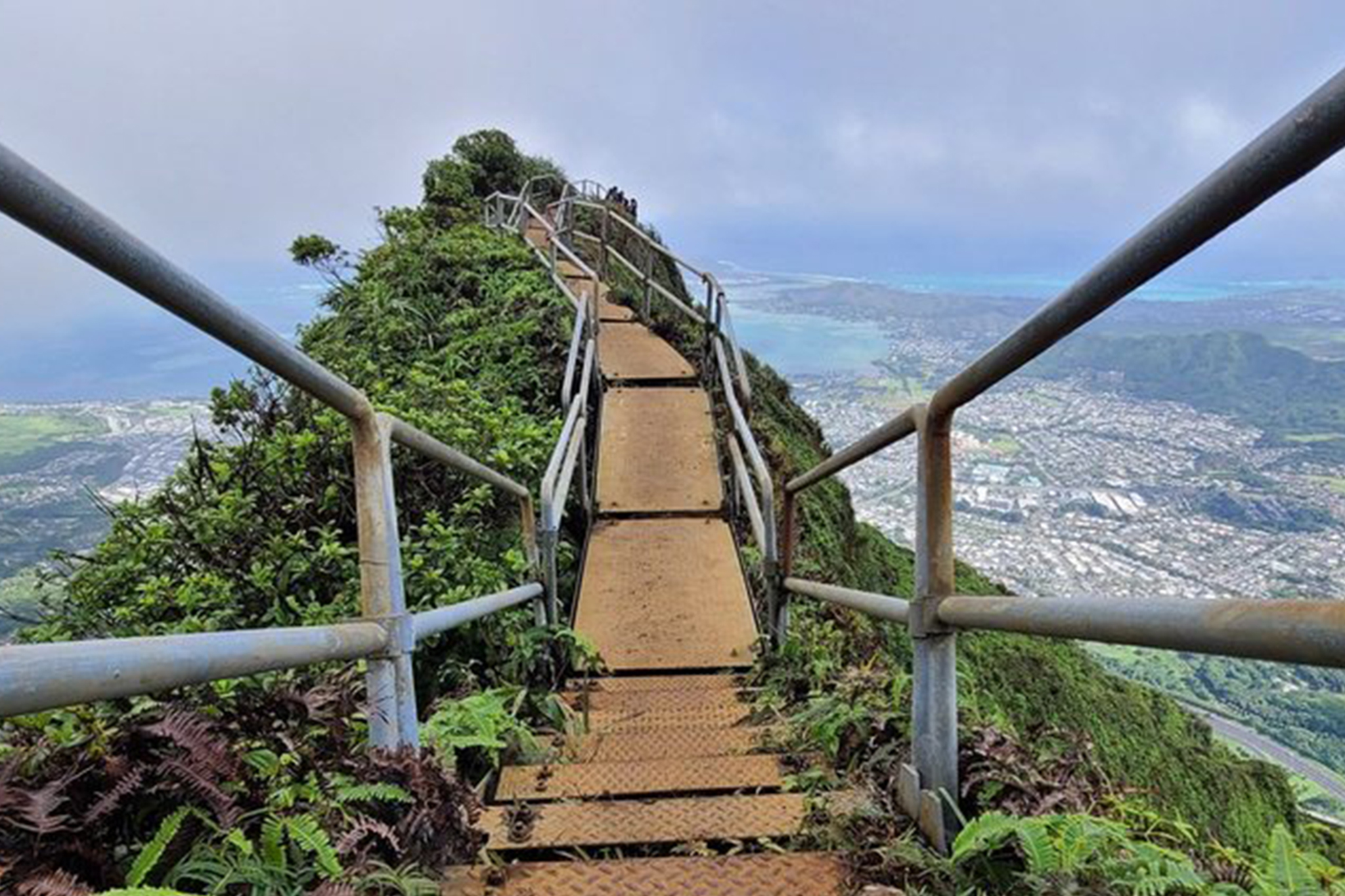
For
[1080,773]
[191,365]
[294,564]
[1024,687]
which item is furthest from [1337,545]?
[191,365]

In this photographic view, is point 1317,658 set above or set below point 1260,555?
above

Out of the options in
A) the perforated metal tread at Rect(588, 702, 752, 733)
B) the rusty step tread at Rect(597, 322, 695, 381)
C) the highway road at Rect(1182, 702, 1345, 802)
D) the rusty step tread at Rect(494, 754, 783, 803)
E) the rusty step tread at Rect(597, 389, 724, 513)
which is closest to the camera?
the rusty step tread at Rect(494, 754, 783, 803)

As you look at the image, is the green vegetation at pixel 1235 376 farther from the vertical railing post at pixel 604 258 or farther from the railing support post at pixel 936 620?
the vertical railing post at pixel 604 258

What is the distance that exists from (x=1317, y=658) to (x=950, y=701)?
40.7 inches

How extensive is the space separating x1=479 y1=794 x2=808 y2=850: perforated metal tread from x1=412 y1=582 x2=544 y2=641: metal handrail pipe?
0.52m

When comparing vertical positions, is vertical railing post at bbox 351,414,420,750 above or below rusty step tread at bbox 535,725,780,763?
above

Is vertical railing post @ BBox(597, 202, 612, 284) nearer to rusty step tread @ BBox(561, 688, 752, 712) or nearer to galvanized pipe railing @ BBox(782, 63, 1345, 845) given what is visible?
rusty step tread @ BBox(561, 688, 752, 712)

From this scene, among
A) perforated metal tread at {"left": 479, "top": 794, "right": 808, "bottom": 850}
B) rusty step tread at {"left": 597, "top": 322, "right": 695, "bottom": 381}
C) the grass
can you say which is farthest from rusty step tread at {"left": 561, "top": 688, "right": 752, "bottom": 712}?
rusty step tread at {"left": 597, "top": 322, "right": 695, "bottom": 381}

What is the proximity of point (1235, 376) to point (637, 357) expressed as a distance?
11590 mm

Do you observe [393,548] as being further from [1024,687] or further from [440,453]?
[1024,687]

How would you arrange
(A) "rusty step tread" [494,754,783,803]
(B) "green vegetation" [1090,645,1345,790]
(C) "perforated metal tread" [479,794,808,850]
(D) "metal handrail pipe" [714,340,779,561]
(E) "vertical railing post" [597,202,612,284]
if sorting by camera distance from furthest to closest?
1. (E) "vertical railing post" [597,202,612,284]
2. (D) "metal handrail pipe" [714,340,779,561]
3. (B) "green vegetation" [1090,645,1345,790]
4. (A) "rusty step tread" [494,754,783,803]
5. (C) "perforated metal tread" [479,794,808,850]

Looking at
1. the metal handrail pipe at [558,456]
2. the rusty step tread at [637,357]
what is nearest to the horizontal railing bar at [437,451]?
the metal handrail pipe at [558,456]

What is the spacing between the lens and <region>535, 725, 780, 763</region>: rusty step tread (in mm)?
2875

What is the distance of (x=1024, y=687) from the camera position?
7449 mm
